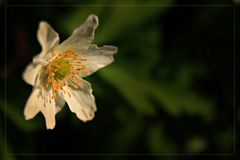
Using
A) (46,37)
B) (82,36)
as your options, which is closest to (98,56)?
(82,36)

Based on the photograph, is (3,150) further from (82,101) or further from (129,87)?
(129,87)

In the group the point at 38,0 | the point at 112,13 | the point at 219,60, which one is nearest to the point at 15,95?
the point at 38,0

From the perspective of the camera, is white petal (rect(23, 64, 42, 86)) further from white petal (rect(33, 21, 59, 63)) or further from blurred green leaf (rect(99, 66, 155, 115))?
blurred green leaf (rect(99, 66, 155, 115))

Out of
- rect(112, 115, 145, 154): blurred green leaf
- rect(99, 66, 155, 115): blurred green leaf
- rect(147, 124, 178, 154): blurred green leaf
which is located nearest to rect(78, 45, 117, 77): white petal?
rect(99, 66, 155, 115): blurred green leaf

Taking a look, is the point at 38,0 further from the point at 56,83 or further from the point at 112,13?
the point at 56,83

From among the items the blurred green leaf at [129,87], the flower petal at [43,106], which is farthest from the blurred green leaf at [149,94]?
the flower petal at [43,106]

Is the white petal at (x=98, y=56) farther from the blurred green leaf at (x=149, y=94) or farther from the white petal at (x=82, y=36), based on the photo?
the blurred green leaf at (x=149, y=94)

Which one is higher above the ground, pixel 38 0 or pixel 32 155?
pixel 38 0
